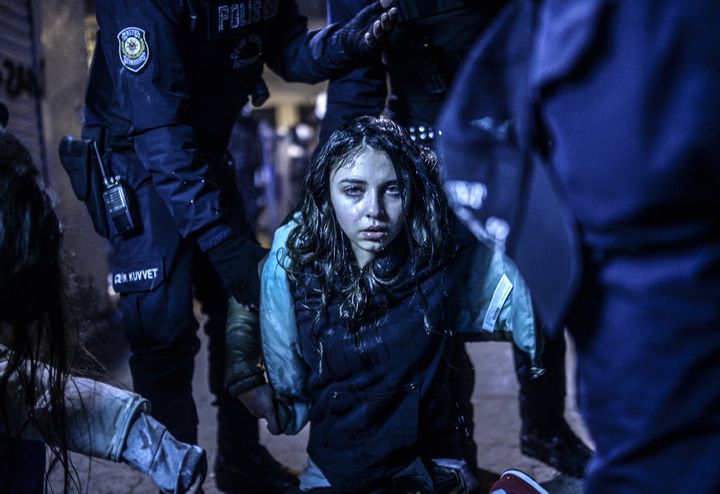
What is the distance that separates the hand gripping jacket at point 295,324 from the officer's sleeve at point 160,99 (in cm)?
33

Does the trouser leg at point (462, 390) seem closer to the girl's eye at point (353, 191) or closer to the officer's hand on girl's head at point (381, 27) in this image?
the girl's eye at point (353, 191)

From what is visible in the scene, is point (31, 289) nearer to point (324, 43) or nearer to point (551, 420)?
point (324, 43)

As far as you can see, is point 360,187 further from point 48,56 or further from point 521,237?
point 48,56

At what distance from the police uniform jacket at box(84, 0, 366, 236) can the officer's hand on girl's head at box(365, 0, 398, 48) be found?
0.21m

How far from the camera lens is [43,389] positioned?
1.51 meters

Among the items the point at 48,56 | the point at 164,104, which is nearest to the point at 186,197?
the point at 164,104

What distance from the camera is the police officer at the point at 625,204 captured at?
2.34ft

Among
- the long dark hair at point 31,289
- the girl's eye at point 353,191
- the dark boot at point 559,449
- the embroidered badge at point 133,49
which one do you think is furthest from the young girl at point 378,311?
the dark boot at point 559,449

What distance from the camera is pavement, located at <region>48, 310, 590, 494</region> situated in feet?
8.11

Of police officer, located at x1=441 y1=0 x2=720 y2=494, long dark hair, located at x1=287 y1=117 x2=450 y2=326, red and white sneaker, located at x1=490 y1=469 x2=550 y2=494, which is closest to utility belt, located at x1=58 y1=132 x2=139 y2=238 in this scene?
long dark hair, located at x1=287 y1=117 x2=450 y2=326

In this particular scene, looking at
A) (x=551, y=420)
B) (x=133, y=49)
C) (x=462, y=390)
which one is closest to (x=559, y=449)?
(x=551, y=420)

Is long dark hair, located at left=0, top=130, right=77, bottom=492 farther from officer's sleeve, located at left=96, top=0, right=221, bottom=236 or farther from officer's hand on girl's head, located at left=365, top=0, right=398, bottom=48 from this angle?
officer's hand on girl's head, located at left=365, top=0, right=398, bottom=48

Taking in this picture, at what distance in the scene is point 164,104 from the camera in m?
1.98

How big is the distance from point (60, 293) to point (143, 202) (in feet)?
2.18
